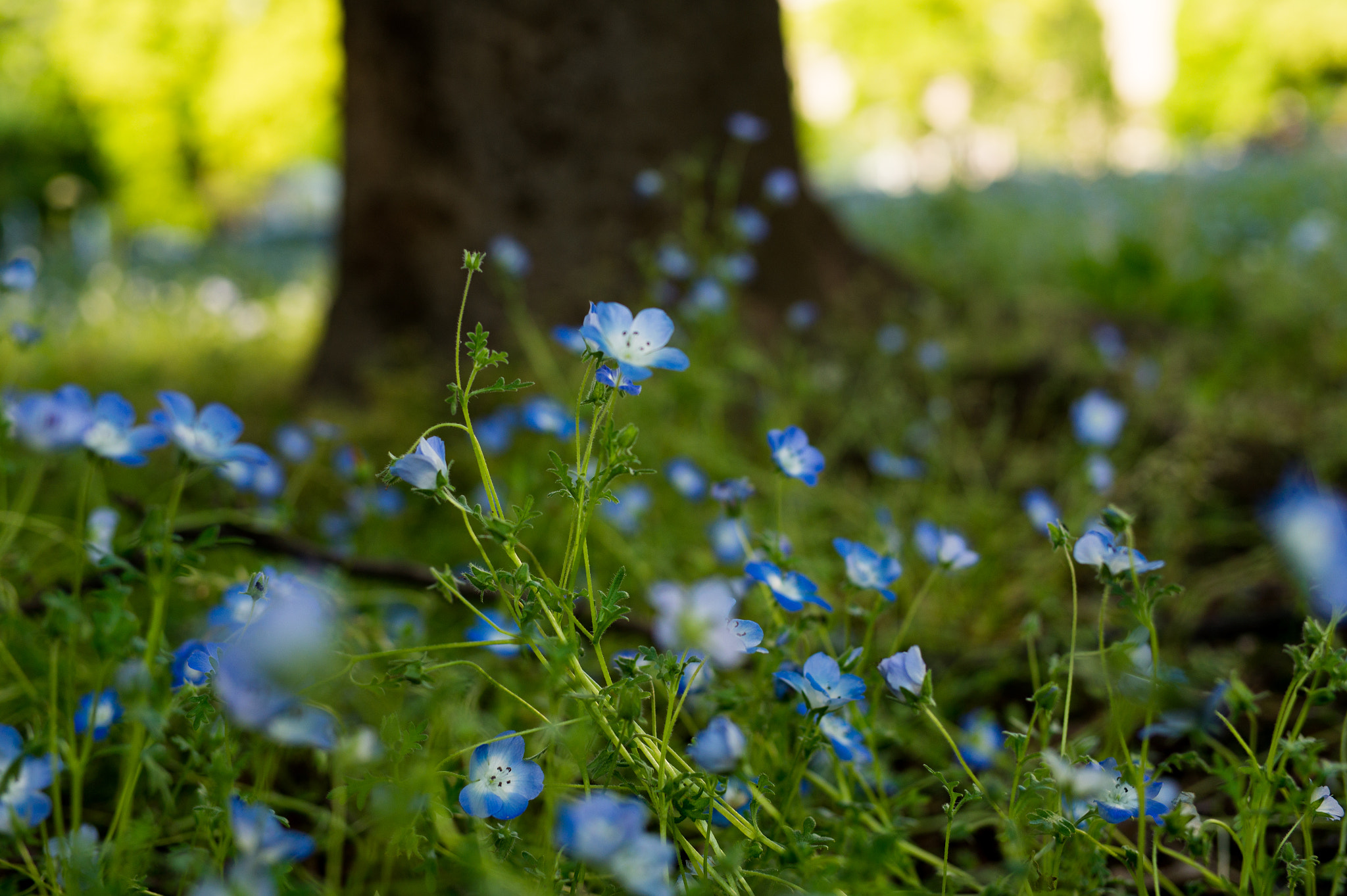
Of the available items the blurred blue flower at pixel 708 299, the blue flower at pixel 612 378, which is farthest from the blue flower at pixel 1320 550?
the blurred blue flower at pixel 708 299

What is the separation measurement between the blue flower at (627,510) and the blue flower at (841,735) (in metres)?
0.61

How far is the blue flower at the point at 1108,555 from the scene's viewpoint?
806mm

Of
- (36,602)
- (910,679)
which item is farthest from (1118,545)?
(36,602)

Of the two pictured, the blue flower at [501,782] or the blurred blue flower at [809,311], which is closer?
the blue flower at [501,782]

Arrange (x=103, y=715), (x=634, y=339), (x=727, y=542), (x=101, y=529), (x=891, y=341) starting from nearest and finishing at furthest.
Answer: (x=634, y=339), (x=103, y=715), (x=101, y=529), (x=727, y=542), (x=891, y=341)

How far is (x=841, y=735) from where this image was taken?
0.87 m

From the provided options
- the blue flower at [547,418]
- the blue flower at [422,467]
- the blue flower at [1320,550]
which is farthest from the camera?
the blue flower at [547,418]

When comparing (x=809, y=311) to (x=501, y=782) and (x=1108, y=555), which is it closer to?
(x=1108, y=555)

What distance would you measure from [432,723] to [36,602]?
54cm

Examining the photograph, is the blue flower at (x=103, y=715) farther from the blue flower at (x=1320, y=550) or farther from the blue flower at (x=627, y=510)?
the blue flower at (x=1320, y=550)

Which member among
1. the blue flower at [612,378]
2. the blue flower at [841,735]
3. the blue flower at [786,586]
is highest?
the blue flower at [612,378]

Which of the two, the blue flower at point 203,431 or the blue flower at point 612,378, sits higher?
the blue flower at point 612,378

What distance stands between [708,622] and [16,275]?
4.05 feet

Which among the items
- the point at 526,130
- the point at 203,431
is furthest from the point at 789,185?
the point at 203,431
